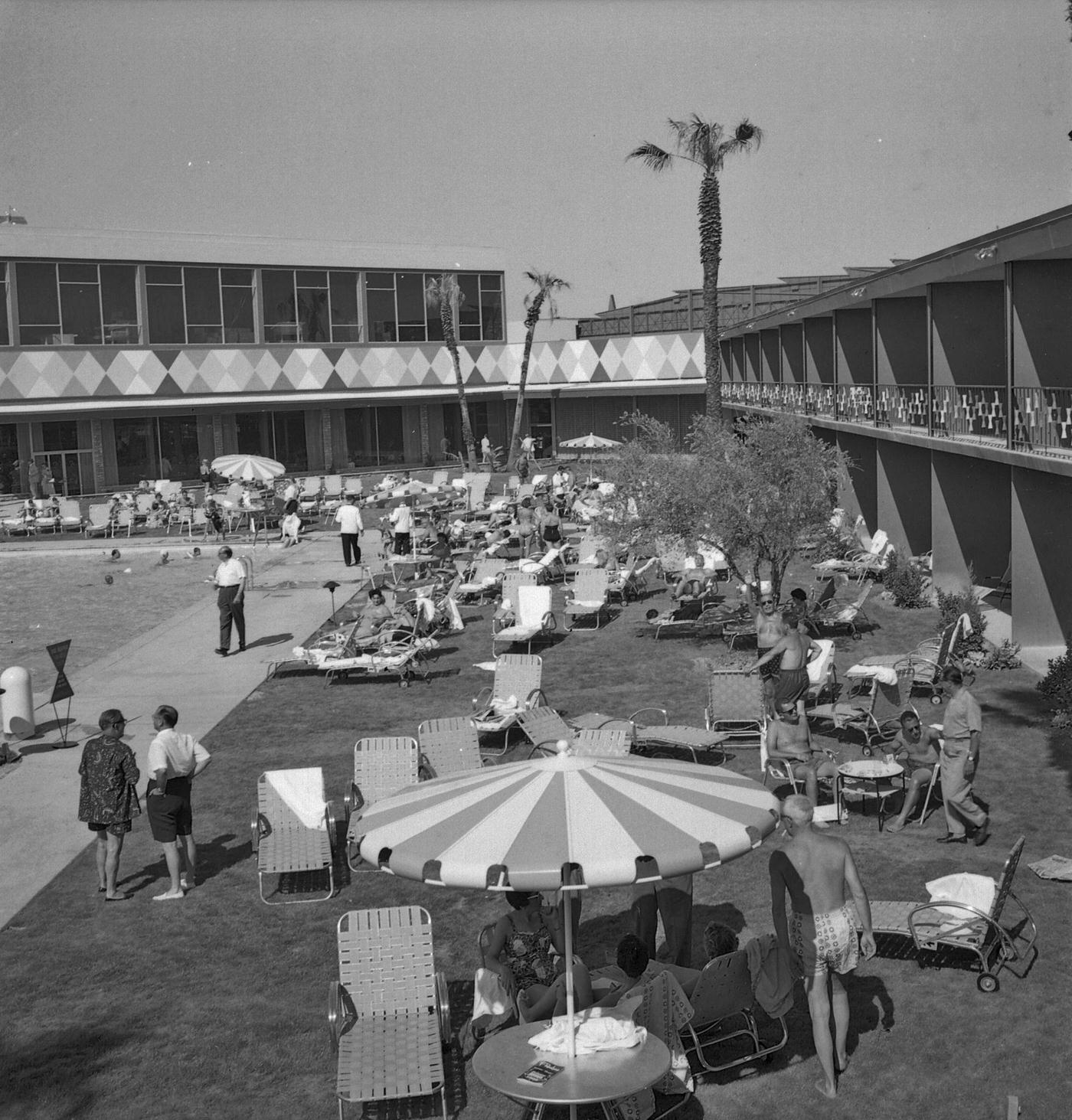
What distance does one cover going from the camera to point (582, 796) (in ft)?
22.1

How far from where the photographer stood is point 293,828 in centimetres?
1021

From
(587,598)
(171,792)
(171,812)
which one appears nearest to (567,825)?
(171,812)

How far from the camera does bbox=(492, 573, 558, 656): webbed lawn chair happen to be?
1803cm

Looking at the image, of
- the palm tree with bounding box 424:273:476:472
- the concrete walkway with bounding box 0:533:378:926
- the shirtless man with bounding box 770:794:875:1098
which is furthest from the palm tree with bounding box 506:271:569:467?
the shirtless man with bounding box 770:794:875:1098

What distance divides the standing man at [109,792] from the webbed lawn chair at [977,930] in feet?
16.7

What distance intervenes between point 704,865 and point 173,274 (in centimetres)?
4443

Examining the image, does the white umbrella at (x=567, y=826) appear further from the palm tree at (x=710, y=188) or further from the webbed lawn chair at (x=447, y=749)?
the palm tree at (x=710, y=188)

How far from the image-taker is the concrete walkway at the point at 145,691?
36.1ft

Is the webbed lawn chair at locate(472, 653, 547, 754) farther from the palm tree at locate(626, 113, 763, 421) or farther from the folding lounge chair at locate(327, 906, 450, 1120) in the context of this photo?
the palm tree at locate(626, 113, 763, 421)

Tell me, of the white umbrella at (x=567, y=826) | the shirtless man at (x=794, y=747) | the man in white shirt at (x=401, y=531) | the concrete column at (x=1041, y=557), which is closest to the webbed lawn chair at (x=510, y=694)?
the shirtless man at (x=794, y=747)

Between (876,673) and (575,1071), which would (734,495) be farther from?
(575,1071)

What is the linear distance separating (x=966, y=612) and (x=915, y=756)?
7653mm

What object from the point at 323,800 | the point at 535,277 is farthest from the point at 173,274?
the point at 323,800

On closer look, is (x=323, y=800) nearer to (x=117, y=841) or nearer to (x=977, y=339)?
(x=117, y=841)
